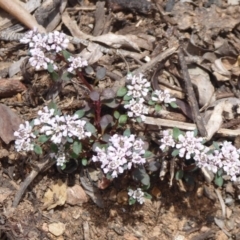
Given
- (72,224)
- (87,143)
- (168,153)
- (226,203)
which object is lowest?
(226,203)

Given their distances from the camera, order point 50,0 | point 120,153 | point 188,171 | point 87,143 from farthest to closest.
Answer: point 50,0
point 188,171
point 87,143
point 120,153

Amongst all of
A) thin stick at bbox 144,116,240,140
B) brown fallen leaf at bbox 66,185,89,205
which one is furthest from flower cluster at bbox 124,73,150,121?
brown fallen leaf at bbox 66,185,89,205

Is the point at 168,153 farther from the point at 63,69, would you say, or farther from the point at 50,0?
the point at 50,0

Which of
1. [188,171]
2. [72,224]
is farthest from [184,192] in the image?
[72,224]

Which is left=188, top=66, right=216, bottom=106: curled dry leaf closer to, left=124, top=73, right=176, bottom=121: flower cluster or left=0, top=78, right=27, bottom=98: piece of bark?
left=124, top=73, right=176, bottom=121: flower cluster

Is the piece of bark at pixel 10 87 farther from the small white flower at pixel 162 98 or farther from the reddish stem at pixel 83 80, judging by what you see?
the small white flower at pixel 162 98

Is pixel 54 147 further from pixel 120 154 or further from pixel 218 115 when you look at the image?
pixel 218 115

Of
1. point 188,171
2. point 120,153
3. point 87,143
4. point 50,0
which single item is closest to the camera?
point 120,153
